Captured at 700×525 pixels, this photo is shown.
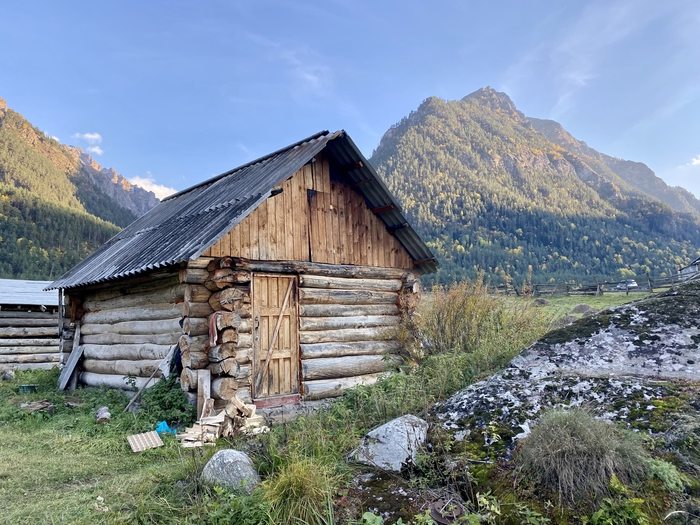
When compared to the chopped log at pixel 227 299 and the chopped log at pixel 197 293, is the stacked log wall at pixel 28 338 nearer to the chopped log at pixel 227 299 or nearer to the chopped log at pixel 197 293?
the chopped log at pixel 197 293

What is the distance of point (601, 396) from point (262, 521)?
254cm

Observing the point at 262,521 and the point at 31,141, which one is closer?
the point at 262,521

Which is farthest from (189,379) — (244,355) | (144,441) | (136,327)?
(136,327)

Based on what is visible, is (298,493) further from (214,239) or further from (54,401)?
(54,401)

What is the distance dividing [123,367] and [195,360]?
3.47 m

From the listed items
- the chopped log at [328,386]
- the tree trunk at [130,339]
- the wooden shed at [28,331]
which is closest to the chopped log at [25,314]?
the wooden shed at [28,331]

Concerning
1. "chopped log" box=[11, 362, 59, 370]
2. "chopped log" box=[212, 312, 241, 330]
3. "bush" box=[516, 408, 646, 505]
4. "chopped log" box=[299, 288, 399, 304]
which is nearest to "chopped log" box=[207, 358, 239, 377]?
"chopped log" box=[212, 312, 241, 330]

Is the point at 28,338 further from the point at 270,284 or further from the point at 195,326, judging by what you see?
the point at 270,284

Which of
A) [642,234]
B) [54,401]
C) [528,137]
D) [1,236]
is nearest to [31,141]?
[1,236]

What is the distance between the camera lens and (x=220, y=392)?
805 cm

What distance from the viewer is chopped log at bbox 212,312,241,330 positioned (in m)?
8.20

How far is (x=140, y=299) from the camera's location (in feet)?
33.8

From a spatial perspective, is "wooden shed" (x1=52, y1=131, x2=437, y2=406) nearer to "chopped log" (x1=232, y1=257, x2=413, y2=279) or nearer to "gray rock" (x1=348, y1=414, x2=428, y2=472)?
"chopped log" (x1=232, y1=257, x2=413, y2=279)

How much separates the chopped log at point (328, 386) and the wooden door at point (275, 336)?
0.25 metres
